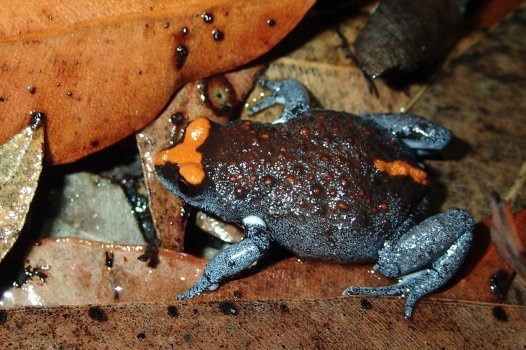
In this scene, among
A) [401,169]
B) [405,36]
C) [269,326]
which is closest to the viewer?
[269,326]

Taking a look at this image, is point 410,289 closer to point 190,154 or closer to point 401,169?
point 401,169

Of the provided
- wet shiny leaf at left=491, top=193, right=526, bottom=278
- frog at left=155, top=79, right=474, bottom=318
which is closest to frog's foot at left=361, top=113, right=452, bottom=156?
frog at left=155, top=79, right=474, bottom=318

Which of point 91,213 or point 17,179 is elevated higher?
point 17,179

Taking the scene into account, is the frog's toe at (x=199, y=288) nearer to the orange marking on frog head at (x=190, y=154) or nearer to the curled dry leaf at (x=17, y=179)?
the orange marking on frog head at (x=190, y=154)

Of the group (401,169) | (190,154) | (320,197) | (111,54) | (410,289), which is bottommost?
(410,289)

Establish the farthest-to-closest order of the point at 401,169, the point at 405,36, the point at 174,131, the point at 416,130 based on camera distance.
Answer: the point at 405,36, the point at 416,130, the point at 174,131, the point at 401,169

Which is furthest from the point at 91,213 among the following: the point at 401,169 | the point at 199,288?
the point at 401,169
